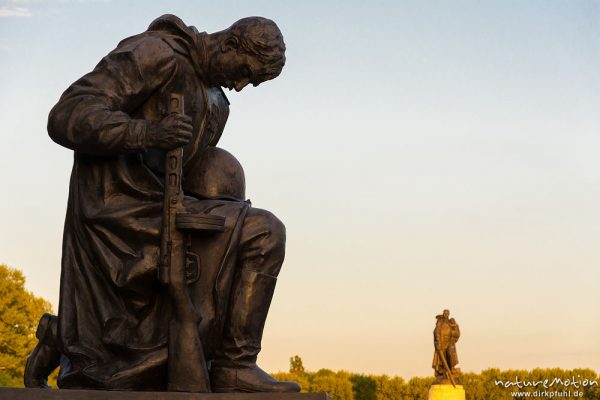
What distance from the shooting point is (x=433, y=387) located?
3903cm

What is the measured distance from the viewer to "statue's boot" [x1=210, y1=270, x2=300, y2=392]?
5617 millimetres

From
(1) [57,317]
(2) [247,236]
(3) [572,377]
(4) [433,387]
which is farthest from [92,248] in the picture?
(3) [572,377]

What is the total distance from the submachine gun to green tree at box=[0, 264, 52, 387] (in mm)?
32225

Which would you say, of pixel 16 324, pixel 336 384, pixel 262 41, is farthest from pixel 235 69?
pixel 336 384

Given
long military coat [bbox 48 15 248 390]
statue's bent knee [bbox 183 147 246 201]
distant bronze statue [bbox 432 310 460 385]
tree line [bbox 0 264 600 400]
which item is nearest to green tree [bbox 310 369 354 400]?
tree line [bbox 0 264 600 400]

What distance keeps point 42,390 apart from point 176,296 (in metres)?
0.78

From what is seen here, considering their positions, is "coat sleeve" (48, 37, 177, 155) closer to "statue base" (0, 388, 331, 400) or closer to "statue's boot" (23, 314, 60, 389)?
"statue's boot" (23, 314, 60, 389)

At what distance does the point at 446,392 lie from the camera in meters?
38.1

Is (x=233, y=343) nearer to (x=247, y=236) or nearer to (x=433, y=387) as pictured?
(x=247, y=236)

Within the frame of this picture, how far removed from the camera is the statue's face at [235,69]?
604 centimetres

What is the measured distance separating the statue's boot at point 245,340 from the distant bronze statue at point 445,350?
33822 millimetres

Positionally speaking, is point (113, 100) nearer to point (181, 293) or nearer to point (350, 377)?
point (181, 293)

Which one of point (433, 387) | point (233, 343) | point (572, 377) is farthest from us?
point (572, 377)

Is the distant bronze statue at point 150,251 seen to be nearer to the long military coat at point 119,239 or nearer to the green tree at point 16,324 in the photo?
the long military coat at point 119,239
